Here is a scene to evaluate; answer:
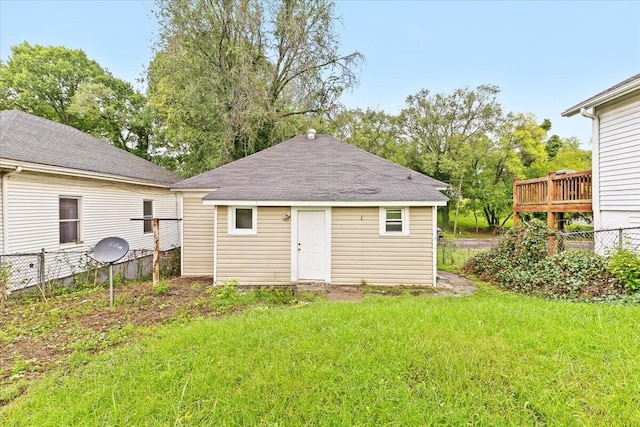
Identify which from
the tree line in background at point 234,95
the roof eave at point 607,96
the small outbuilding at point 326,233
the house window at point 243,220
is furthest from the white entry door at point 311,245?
the roof eave at point 607,96

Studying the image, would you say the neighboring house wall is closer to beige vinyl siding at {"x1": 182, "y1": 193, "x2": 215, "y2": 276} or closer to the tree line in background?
the tree line in background

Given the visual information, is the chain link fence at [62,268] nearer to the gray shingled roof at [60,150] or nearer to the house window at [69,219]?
the house window at [69,219]

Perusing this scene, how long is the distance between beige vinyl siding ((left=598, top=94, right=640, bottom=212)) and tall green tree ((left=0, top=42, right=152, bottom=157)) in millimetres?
22326

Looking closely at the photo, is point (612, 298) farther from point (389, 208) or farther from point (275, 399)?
point (275, 399)

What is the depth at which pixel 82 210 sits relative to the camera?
9.02 metres


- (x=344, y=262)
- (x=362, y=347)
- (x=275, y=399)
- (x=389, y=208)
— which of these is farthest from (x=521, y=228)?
(x=275, y=399)

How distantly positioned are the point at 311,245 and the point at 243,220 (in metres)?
2.01

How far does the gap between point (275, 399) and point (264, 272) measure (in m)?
5.41

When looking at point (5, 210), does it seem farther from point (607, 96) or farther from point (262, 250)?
point (607, 96)

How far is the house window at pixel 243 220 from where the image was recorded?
26.0 ft

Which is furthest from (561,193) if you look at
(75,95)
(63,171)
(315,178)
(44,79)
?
(44,79)

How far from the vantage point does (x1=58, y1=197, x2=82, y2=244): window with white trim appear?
8.52 meters

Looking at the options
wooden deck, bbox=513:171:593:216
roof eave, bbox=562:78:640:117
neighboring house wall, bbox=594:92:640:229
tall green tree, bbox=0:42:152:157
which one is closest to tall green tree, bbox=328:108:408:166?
wooden deck, bbox=513:171:593:216

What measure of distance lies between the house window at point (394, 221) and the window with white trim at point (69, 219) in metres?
9.25
